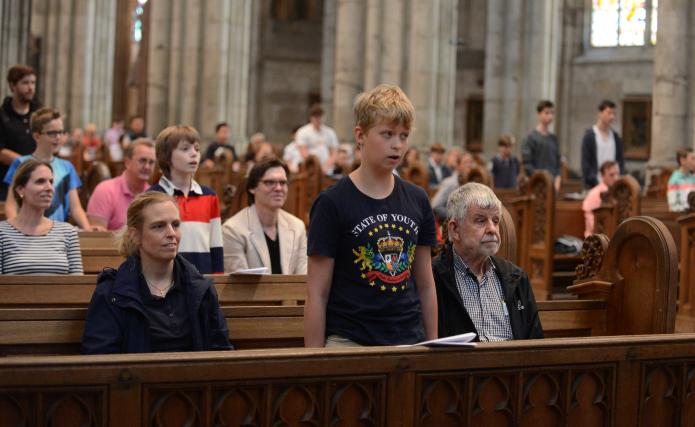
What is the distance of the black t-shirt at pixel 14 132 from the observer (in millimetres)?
9664

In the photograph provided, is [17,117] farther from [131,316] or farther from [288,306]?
[131,316]

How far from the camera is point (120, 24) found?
3725 centimetres

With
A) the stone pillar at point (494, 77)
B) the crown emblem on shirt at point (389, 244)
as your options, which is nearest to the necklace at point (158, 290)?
the crown emblem on shirt at point (389, 244)

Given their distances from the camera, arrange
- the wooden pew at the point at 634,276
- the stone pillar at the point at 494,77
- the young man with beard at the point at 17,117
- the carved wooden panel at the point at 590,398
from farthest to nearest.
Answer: the stone pillar at the point at 494,77 → the young man with beard at the point at 17,117 → the wooden pew at the point at 634,276 → the carved wooden panel at the point at 590,398

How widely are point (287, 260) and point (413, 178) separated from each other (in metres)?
6.58

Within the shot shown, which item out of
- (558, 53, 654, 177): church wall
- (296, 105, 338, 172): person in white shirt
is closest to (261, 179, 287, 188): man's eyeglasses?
(296, 105, 338, 172): person in white shirt

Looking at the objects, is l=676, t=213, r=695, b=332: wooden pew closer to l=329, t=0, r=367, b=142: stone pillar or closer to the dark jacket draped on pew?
the dark jacket draped on pew

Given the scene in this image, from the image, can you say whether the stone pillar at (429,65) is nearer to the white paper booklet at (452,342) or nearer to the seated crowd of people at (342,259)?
the seated crowd of people at (342,259)

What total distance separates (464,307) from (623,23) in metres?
25.1

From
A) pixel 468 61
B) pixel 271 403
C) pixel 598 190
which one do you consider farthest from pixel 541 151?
pixel 468 61

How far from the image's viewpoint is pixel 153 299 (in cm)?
480

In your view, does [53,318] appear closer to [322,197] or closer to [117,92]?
[322,197]

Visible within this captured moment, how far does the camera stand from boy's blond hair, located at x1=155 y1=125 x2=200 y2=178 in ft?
21.6

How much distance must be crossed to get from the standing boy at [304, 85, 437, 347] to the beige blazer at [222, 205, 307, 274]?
102 inches
